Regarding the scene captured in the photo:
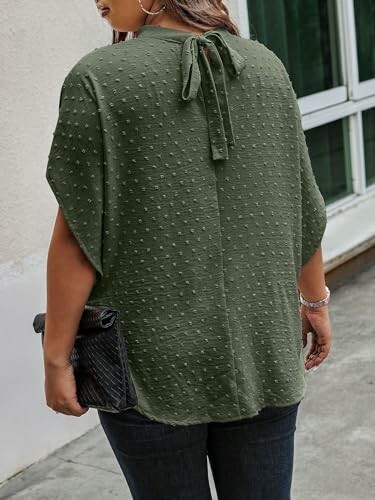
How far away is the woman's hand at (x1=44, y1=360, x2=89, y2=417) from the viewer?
1738mm

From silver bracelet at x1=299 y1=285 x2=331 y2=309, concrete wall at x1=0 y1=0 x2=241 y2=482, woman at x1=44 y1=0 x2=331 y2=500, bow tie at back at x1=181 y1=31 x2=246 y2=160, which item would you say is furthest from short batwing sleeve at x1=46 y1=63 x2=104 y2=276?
concrete wall at x1=0 y1=0 x2=241 y2=482

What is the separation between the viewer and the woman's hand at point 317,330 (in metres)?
2.10

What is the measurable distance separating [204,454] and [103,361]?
300 millimetres

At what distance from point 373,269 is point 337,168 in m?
0.75

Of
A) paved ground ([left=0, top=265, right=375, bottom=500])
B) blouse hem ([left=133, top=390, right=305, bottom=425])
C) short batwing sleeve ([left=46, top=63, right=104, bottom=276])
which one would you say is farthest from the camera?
paved ground ([left=0, top=265, right=375, bottom=500])

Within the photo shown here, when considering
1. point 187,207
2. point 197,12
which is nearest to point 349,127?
point 197,12

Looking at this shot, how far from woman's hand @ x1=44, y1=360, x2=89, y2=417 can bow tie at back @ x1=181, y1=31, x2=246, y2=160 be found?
485 millimetres

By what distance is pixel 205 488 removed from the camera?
1.86 meters

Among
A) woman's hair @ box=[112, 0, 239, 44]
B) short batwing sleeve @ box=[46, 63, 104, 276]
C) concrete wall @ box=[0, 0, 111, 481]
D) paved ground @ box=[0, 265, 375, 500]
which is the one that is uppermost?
woman's hair @ box=[112, 0, 239, 44]

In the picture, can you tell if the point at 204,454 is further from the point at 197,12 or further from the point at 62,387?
the point at 197,12

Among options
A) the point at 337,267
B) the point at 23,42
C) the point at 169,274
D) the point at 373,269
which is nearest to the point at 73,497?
the point at 23,42

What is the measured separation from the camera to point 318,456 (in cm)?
375

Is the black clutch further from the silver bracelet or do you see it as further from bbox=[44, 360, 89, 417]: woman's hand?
the silver bracelet

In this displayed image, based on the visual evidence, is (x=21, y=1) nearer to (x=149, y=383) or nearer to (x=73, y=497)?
(x=73, y=497)
